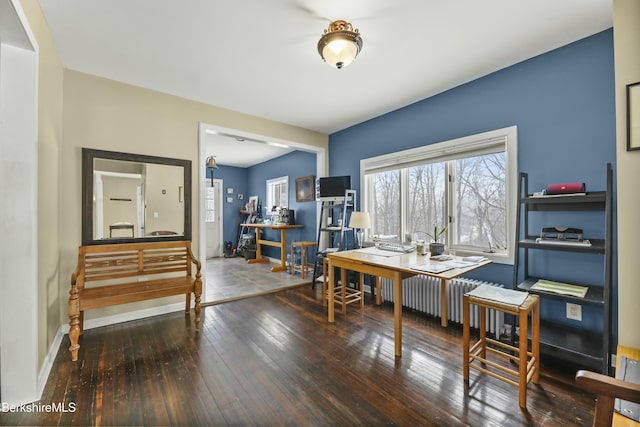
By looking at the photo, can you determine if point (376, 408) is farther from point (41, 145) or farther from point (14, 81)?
point (14, 81)

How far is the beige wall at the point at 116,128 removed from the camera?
8.64 feet

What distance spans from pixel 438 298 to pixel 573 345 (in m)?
1.09

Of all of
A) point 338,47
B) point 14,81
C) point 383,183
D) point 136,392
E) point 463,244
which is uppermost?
point 338,47

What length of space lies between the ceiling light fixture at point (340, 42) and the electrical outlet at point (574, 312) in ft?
8.93

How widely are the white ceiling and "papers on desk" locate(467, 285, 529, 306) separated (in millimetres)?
2014

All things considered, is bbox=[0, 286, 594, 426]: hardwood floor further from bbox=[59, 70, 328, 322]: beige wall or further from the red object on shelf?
the red object on shelf

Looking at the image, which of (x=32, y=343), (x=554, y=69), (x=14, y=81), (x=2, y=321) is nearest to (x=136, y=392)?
(x=32, y=343)

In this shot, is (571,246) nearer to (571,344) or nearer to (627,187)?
(627,187)

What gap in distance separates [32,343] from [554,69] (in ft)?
14.6

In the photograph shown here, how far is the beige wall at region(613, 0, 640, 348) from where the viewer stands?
1.43 m

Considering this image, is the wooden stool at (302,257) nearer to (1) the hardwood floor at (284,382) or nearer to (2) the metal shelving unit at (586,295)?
(1) the hardwood floor at (284,382)

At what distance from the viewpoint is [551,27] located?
2.06 m

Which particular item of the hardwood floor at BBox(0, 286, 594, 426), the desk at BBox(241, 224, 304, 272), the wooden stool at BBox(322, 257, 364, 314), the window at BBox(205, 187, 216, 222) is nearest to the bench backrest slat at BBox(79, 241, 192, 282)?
the hardwood floor at BBox(0, 286, 594, 426)

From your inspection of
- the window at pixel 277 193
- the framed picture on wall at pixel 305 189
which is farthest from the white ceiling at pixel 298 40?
the window at pixel 277 193
